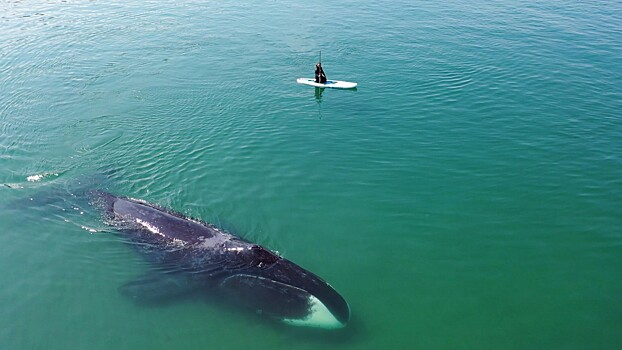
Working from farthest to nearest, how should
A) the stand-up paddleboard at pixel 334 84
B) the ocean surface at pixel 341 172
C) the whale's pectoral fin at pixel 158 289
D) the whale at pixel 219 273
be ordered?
the stand-up paddleboard at pixel 334 84 < the whale's pectoral fin at pixel 158 289 < the ocean surface at pixel 341 172 < the whale at pixel 219 273

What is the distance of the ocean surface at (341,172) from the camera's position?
18000 mm

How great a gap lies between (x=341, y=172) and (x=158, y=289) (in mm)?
12273

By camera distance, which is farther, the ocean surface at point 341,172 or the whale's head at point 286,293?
the ocean surface at point 341,172

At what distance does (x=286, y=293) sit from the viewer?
690 inches

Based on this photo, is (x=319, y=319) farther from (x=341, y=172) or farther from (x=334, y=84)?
(x=334, y=84)

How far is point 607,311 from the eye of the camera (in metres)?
18.1

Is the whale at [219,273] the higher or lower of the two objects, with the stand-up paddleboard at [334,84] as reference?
lower

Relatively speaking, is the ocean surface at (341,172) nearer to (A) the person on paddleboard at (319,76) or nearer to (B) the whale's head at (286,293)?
(B) the whale's head at (286,293)

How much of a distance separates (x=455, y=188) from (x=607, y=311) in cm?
921

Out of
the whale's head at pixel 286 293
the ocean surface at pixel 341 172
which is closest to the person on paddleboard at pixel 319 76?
the ocean surface at pixel 341 172

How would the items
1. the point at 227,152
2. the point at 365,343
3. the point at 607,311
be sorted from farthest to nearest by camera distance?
the point at 227,152, the point at 607,311, the point at 365,343

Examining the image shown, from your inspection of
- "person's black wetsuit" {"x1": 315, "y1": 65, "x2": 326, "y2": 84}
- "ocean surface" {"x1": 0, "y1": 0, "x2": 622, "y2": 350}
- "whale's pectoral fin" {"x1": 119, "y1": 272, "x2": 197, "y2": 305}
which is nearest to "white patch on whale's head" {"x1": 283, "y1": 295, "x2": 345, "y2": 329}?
"ocean surface" {"x1": 0, "y1": 0, "x2": 622, "y2": 350}

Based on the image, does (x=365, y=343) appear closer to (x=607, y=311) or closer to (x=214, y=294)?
(x=214, y=294)

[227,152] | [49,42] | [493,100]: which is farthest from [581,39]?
[49,42]
